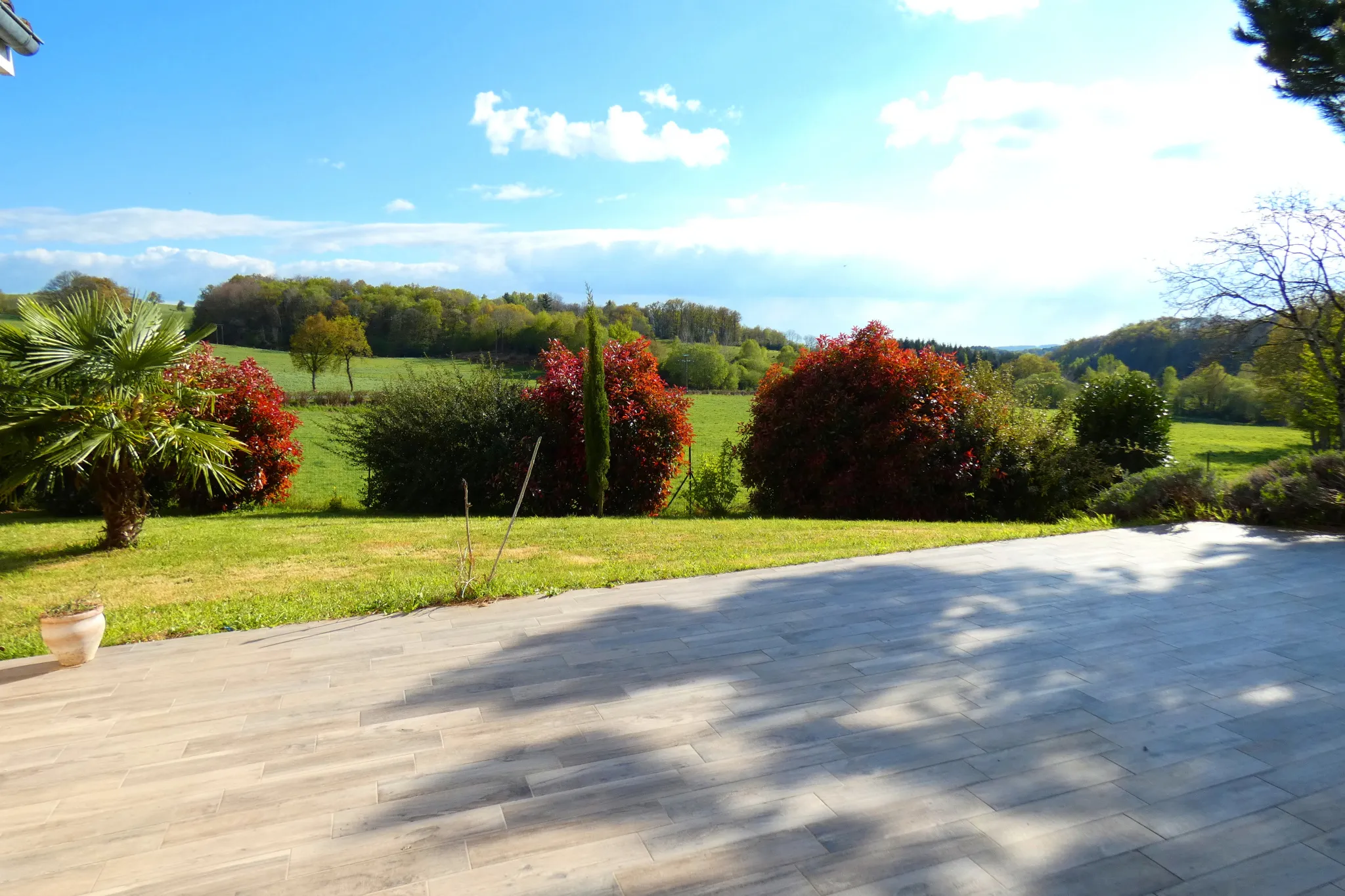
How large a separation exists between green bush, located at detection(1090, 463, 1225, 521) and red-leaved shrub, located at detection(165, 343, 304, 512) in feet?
35.3

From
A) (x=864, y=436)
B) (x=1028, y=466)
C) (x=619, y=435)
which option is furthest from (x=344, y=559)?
(x=1028, y=466)

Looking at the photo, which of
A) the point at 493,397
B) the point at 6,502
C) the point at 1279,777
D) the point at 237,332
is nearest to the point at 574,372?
the point at 493,397

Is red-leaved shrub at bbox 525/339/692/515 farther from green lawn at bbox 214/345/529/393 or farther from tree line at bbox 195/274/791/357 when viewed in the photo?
tree line at bbox 195/274/791/357

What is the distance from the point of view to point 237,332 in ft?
120

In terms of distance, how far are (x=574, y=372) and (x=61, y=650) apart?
7.85m

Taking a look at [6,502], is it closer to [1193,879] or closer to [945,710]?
[945,710]

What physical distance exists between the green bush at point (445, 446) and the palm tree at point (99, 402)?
374 cm

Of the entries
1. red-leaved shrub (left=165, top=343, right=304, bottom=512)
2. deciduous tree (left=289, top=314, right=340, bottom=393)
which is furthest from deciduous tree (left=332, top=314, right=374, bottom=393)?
red-leaved shrub (left=165, top=343, right=304, bottom=512)

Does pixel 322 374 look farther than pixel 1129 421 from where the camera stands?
Yes

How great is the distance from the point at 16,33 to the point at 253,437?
703cm

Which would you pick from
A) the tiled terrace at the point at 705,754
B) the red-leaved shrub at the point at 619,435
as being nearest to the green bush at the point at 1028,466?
the red-leaved shrub at the point at 619,435

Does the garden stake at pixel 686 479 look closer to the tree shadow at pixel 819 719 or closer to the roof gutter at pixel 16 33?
the tree shadow at pixel 819 719

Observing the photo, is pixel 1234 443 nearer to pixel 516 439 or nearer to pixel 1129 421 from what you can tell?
pixel 1129 421

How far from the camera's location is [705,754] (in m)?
2.59
